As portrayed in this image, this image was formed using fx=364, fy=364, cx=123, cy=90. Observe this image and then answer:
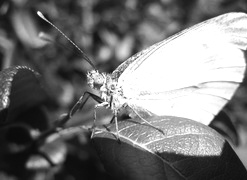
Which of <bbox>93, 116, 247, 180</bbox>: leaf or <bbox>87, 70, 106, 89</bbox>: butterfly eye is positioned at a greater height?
<bbox>87, 70, 106, 89</bbox>: butterfly eye

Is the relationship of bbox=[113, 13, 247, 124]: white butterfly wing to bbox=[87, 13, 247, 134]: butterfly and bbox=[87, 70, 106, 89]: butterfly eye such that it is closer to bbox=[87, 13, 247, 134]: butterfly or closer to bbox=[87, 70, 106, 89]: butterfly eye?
bbox=[87, 13, 247, 134]: butterfly

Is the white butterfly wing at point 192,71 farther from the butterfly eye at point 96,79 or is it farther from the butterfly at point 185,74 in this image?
the butterfly eye at point 96,79

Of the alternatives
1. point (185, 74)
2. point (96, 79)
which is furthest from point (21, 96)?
point (185, 74)

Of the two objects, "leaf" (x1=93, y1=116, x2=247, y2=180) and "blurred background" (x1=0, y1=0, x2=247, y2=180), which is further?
"blurred background" (x1=0, y1=0, x2=247, y2=180)

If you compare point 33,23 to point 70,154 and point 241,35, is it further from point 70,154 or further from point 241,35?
point 241,35

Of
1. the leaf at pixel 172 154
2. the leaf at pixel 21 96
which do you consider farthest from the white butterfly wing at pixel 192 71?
the leaf at pixel 172 154

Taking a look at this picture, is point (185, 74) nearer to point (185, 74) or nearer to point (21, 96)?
point (185, 74)

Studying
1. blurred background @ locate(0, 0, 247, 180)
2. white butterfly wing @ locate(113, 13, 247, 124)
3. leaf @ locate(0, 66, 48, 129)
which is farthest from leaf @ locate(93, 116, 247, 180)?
blurred background @ locate(0, 0, 247, 180)
